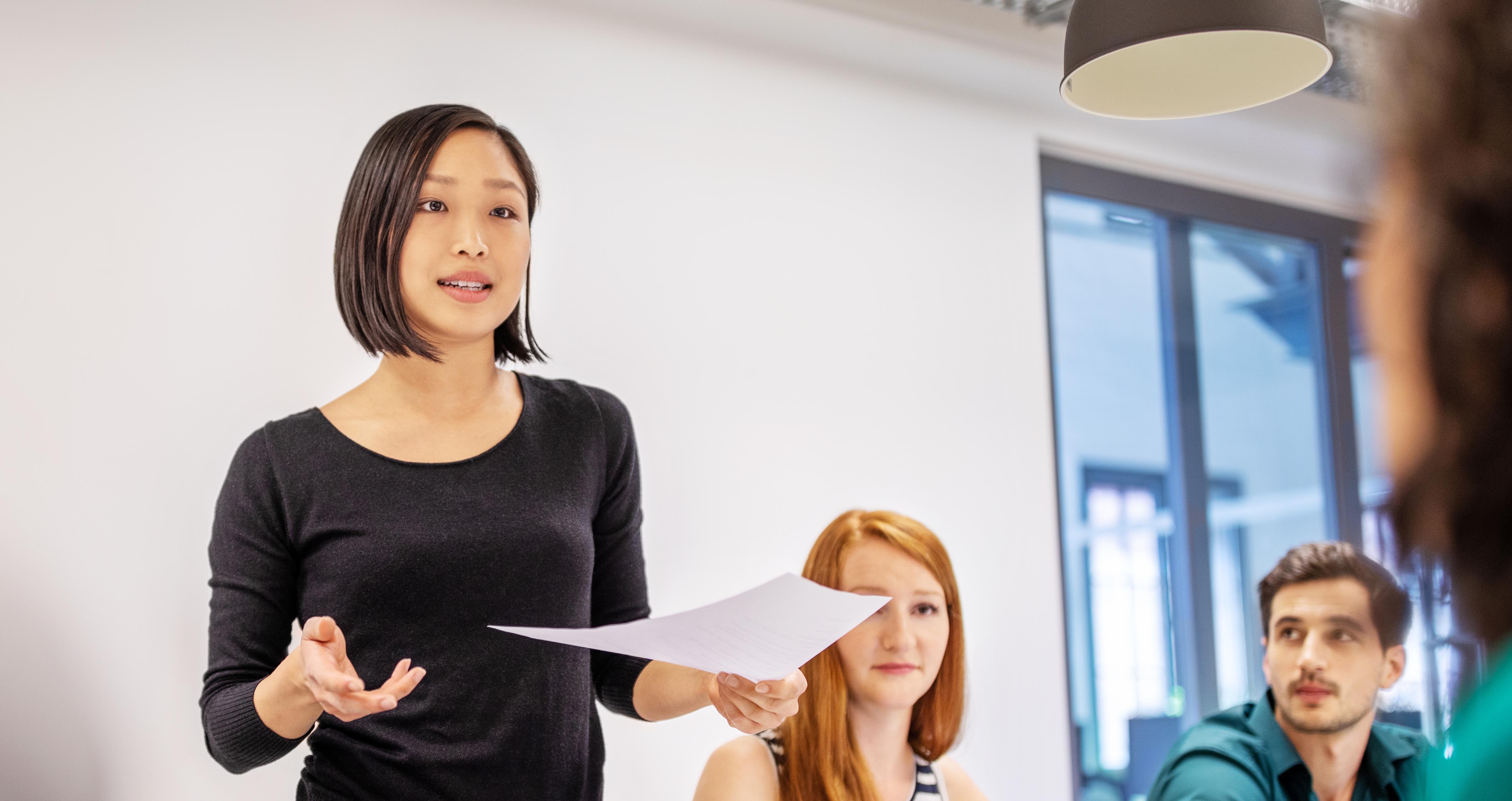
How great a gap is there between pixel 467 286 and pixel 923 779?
1165 mm

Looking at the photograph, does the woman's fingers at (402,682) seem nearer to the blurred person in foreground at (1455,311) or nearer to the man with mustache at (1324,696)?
the blurred person in foreground at (1455,311)

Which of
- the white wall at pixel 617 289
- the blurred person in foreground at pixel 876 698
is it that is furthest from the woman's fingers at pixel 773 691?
the white wall at pixel 617 289

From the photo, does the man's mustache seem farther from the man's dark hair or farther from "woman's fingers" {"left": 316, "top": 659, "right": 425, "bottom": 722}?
"woman's fingers" {"left": 316, "top": 659, "right": 425, "bottom": 722}

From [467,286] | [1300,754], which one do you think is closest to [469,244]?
[467,286]

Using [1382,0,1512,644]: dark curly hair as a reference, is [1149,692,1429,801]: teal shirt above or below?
below

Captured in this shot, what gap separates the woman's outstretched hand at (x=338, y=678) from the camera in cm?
113

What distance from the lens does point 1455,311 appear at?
1.53ft

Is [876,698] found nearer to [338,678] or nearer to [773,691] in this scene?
[773,691]

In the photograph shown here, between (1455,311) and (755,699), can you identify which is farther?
(755,699)

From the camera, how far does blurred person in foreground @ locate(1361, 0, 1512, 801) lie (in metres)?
0.46

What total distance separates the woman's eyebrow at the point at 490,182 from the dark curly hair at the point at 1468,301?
125cm

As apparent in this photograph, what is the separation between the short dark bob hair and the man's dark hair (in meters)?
1.74

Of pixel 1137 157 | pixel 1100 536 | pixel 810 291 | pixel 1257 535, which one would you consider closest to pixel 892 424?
pixel 810 291

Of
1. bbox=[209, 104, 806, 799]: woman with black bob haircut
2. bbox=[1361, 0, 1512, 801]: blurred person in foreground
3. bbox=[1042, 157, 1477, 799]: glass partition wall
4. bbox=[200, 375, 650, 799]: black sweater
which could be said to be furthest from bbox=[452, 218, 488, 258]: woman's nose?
bbox=[1042, 157, 1477, 799]: glass partition wall
